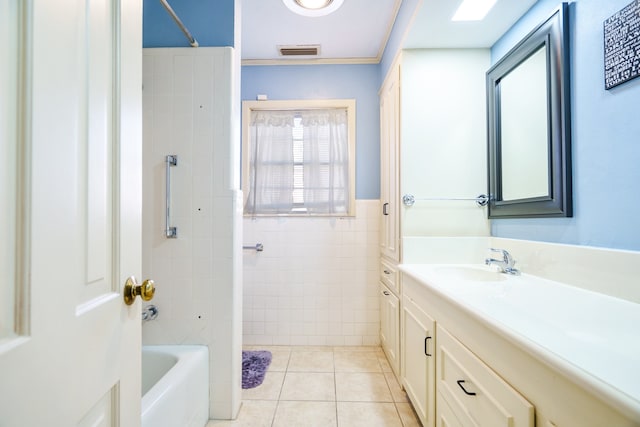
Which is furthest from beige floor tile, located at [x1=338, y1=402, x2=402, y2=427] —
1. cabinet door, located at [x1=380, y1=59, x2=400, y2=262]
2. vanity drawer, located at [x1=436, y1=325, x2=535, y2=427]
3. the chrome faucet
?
the chrome faucet

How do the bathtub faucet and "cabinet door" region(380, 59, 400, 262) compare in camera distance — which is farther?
"cabinet door" region(380, 59, 400, 262)

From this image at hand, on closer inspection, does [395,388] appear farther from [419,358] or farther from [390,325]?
[419,358]

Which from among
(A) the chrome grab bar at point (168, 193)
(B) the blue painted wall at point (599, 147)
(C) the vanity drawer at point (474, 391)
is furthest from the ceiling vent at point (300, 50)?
(C) the vanity drawer at point (474, 391)

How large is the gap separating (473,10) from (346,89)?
1.23 metres

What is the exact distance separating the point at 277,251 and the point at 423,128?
157 centimetres

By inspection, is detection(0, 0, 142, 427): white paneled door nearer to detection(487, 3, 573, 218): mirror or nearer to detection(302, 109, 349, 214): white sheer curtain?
detection(487, 3, 573, 218): mirror

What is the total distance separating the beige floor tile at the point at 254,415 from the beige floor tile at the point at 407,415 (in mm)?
755

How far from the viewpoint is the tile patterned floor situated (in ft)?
5.42

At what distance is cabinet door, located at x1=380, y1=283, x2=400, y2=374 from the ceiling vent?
2.10m

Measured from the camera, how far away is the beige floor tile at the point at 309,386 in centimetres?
187

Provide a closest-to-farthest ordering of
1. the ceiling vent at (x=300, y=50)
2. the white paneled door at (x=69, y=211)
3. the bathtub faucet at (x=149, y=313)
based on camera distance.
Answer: the white paneled door at (x=69, y=211) < the bathtub faucet at (x=149, y=313) < the ceiling vent at (x=300, y=50)

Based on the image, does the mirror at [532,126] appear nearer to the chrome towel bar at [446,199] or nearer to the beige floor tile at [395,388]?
the chrome towel bar at [446,199]

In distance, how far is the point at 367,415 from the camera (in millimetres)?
1696

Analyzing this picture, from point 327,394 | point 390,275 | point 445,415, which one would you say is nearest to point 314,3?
point 390,275
